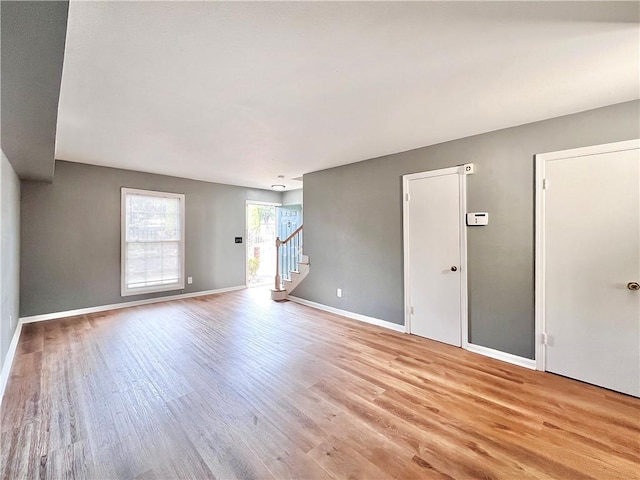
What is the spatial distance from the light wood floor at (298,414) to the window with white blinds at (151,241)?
1761 millimetres

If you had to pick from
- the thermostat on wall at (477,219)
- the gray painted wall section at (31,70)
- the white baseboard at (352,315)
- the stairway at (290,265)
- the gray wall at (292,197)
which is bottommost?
the white baseboard at (352,315)

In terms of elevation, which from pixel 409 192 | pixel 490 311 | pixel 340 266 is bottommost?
pixel 490 311

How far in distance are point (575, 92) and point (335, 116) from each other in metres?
1.92

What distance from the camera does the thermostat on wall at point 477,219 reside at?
294 centimetres

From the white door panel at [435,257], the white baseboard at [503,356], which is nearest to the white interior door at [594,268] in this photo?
the white baseboard at [503,356]

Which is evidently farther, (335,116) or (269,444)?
(335,116)

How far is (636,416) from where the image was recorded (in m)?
1.96

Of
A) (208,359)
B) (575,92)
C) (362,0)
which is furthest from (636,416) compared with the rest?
(208,359)

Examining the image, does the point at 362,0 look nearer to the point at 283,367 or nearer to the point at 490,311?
the point at 283,367

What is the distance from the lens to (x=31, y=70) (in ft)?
4.52

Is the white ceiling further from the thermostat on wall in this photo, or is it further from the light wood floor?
the light wood floor

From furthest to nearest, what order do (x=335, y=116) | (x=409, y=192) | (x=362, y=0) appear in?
(x=409, y=192)
(x=335, y=116)
(x=362, y=0)

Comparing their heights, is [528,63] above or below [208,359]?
above

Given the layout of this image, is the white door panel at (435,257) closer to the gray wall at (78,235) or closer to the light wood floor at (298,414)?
the light wood floor at (298,414)
